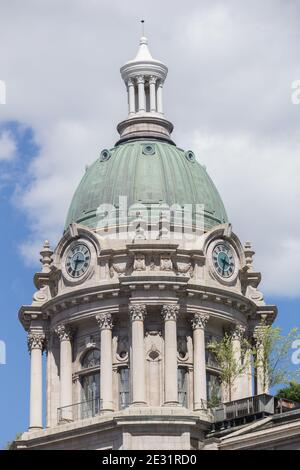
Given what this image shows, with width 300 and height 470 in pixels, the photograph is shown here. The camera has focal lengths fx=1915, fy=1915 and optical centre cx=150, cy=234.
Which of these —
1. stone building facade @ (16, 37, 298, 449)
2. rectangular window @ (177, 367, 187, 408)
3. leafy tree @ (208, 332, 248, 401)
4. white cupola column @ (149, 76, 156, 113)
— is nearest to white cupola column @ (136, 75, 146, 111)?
white cupola column @ (149, 76, 156, 113)

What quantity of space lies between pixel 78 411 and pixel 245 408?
15.1 meters

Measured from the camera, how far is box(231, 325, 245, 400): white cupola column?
5408 inches

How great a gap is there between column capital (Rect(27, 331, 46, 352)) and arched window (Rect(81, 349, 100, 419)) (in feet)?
12.9

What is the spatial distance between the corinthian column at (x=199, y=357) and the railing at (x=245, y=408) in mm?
2956

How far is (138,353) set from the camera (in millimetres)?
132000

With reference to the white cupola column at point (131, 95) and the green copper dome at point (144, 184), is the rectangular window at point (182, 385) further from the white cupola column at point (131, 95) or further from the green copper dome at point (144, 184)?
the white cupola column at point (131, 95)

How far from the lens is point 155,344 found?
441 ft

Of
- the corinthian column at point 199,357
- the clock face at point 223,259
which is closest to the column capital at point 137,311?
the corinthian column at point 199,357

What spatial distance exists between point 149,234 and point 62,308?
828 centimetres

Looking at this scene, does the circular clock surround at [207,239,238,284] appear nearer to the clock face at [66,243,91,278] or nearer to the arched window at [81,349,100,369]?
the clock face at [66,243,91,278]
